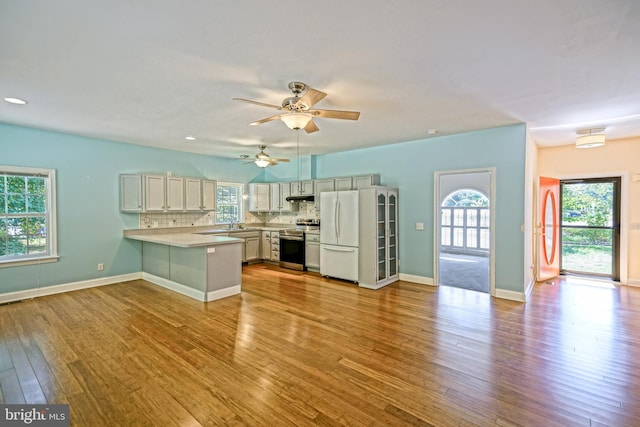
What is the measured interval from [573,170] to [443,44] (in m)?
5.29

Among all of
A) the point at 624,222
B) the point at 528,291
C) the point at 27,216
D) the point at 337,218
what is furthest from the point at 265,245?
the point at 624,222

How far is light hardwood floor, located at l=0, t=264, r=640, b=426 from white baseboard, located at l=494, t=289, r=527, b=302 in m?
0.21

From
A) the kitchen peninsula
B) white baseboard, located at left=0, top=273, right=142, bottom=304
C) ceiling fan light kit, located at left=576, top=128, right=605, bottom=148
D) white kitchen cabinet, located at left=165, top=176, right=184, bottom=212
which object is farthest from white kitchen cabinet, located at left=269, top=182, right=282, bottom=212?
ceiling fan light kit, located at left=576, top=128, right=605, bottom=148

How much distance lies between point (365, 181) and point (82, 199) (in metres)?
5.06

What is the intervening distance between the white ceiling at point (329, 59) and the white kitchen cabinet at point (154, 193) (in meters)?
1.56

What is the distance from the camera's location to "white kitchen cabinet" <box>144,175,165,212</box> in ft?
18.3

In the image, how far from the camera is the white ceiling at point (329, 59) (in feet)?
6.13

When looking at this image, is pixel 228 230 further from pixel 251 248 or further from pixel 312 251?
pixel 312 251

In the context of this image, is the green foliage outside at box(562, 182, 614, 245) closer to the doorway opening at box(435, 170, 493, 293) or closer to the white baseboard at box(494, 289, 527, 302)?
the doorway opening at box(435, 170, 493, 293)

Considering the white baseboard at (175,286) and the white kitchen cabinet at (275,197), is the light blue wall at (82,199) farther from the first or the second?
the white kitchen cabinet at (275,197)

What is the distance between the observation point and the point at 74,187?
16.3ft

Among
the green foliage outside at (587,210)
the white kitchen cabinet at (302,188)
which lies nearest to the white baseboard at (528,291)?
the green foliage outside at (587,210)

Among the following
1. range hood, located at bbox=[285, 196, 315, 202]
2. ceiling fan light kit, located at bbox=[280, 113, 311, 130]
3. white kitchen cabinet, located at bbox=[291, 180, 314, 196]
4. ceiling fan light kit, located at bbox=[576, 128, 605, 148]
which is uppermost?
ceiling fan light kit, located at bbox=[576, 128, 605, 148]

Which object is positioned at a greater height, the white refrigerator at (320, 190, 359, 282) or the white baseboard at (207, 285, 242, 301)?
the white refrigerator at (320, 190, 359, 282)
